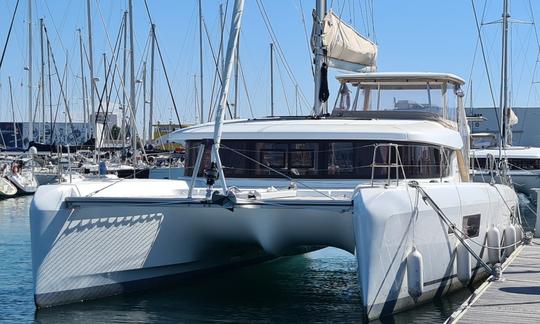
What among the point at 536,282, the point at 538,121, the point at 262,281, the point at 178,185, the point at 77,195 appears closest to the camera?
the point at 77,195

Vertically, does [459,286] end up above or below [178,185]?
below

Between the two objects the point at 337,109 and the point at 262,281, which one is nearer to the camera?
the point at 262,281

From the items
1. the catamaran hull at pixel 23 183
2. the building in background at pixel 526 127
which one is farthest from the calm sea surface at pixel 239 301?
the building in background at pixel 526 127

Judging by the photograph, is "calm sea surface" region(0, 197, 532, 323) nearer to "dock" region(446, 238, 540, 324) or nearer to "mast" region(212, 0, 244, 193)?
"dock" region(446, 238, 540, 324)

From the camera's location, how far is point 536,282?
35.9 ft

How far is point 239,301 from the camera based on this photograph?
37.6 ft

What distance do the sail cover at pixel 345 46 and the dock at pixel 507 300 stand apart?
469 centimetres

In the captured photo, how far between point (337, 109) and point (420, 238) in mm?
5070

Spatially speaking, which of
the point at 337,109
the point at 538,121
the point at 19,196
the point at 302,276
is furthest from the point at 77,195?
the point at 538,121

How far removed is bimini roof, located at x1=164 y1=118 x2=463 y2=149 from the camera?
1102 cm

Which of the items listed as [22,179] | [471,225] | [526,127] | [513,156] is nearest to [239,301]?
[471,225]

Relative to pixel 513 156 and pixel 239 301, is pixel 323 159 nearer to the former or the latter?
pixel 239 301

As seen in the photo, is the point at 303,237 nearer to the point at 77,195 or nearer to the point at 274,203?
the point at 274,203

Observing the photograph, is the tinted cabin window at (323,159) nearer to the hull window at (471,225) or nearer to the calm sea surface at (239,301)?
the hull window at (471,225)
